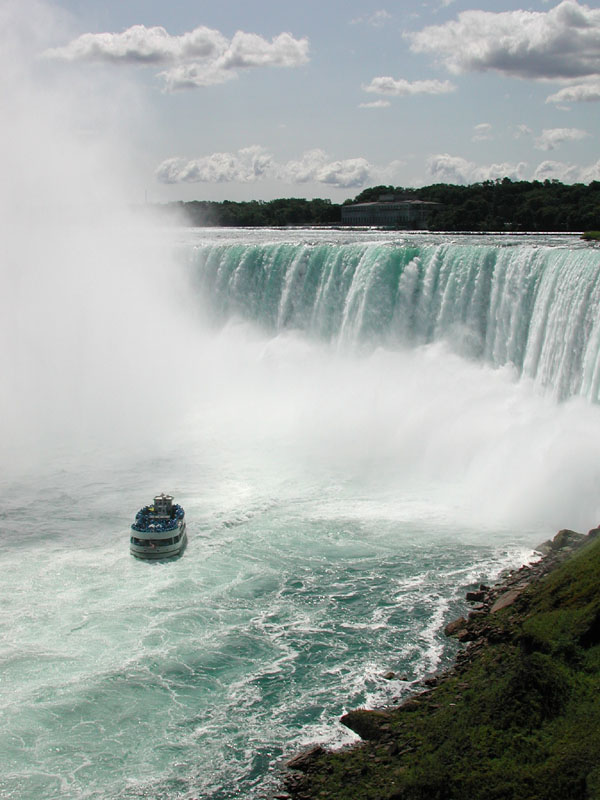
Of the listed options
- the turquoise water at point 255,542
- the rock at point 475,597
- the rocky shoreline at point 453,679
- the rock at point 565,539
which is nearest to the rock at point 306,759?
the rocky shoreline at point 453,679


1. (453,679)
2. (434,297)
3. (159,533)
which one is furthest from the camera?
(434,297)

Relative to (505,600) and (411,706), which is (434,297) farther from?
(411,706)

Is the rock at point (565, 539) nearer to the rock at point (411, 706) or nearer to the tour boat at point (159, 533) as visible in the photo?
the rock at point (411, 706)

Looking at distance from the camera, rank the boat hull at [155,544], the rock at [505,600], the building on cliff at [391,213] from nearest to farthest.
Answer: the rock at [505,600] < the boat hull at [155,544] < the building on cliff at [391,213]

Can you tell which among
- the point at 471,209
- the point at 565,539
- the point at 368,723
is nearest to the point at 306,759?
the point at 368,723

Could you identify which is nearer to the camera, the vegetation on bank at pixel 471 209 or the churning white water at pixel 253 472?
the churning white water at pixel 253 472

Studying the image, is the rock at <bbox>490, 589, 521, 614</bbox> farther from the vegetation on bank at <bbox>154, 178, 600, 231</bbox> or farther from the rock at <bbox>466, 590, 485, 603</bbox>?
the vegetation on bank at <bbox>154, 178, 600, 231</bbox>

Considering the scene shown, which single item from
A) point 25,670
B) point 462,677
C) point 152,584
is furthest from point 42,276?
point 462,677
